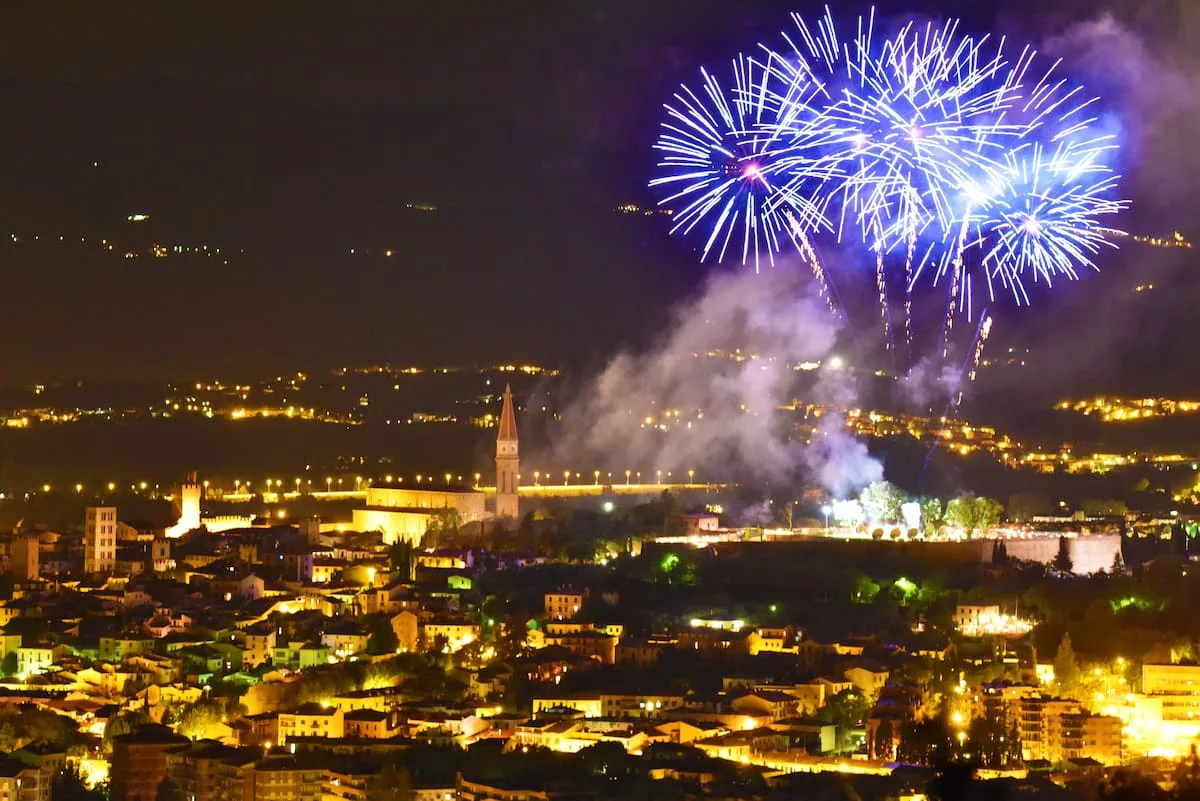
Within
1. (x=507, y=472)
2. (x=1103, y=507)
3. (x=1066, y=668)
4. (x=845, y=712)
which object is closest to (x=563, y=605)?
(x=1066, y=668)

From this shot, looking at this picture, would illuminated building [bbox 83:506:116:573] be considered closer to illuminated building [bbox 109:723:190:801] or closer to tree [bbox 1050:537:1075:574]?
tree [bbox 1050:537:1075:574]

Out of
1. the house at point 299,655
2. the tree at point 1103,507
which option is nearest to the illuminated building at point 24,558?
the house at point 299,655

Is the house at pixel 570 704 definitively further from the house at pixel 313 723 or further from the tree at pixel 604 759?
the tree at pixel 604 759

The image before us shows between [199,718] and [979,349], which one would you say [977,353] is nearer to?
[979,349]

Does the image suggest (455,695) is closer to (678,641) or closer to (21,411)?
(678,641)

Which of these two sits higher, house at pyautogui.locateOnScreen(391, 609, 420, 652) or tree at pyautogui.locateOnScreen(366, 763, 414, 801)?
house at pyautogui.locateOnScreen(391, 609, 420, 652)

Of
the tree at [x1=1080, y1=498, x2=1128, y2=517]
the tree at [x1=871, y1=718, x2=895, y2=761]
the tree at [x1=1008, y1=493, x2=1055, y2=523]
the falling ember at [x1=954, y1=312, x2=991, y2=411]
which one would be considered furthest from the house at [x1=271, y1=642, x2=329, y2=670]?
the falling ember at [x1=954, y1=312, x2=991, y2=411]
